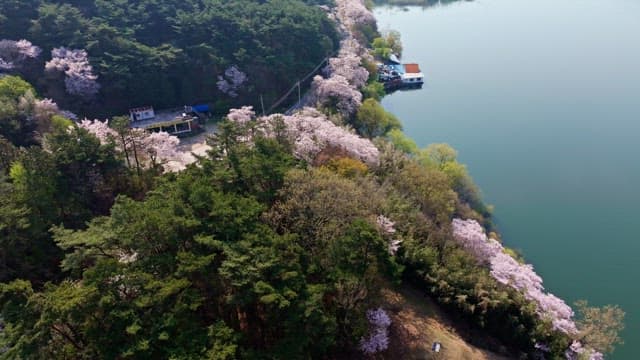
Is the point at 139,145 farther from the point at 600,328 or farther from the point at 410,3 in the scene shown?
the point at 410,3

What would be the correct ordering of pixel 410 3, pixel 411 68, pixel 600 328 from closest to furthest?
1. pixel 600 328
2. pixel 411 68
3. pixel 410 3

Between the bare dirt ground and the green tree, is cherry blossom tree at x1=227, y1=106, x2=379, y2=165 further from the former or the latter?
the green tree

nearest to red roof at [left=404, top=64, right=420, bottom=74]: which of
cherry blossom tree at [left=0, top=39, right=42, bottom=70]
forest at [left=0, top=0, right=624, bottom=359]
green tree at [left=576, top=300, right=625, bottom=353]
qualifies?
forest at [left=0, top=0, right=624, bottom=359]

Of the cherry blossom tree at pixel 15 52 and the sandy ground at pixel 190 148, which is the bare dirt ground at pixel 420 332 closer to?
the sandy ground at pixel 190 148

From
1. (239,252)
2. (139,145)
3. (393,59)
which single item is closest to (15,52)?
(139,145)

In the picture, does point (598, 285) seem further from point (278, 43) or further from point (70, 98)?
point (70, 98)

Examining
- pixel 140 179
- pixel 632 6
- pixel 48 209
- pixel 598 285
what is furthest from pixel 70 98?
pixel 632 6

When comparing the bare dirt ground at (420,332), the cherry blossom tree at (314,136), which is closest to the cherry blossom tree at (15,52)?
the cherry blossom tree at (314,136)
